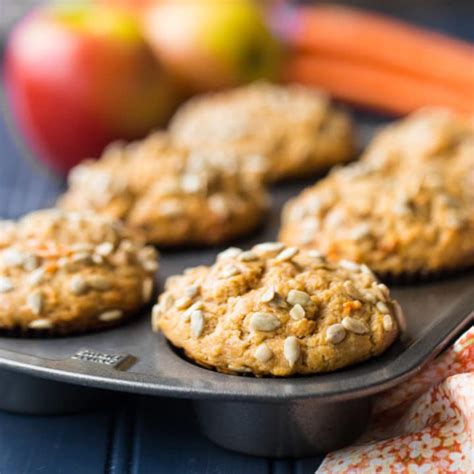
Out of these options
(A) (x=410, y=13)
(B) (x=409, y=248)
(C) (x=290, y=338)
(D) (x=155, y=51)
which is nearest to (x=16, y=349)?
(C) (x=290, y=338)

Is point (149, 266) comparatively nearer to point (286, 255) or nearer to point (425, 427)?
point (286, 255)

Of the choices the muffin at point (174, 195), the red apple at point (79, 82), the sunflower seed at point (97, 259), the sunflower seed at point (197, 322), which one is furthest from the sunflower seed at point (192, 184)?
the red apple at point (79, 82)

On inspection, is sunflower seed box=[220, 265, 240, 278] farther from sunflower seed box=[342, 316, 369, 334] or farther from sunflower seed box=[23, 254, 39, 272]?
sunflower seed box=[23, 254, 39, 272]

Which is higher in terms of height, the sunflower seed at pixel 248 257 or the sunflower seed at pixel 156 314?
the sunflower seed at pixel 248 257

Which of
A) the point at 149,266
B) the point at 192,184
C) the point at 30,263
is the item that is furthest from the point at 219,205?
the point at 30,263

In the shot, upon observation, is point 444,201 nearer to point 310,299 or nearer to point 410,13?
point 310,299

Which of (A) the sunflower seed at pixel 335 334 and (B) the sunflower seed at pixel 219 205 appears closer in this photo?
(A) the sunflower seed at pixel 335 334

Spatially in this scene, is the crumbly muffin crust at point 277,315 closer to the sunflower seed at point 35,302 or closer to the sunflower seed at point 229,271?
the sunflower seed at point 229,271
